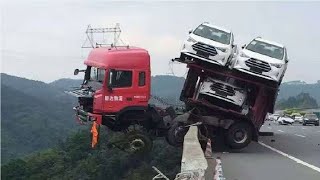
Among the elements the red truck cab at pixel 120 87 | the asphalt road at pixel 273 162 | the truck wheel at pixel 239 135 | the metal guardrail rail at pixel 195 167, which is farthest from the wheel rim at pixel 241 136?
the metal guardrail rail at pixel 195 167

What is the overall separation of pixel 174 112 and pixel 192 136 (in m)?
3.45

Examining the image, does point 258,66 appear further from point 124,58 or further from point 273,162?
point 124,58

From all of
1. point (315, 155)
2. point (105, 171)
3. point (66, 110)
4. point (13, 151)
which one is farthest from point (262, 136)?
point (66, 110)

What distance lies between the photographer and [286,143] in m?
20.5

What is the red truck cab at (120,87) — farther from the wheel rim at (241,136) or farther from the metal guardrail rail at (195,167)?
the metal guardrail rail at (195,167)

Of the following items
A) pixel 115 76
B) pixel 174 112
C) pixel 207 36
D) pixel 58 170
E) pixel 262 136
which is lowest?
pixel 58 170

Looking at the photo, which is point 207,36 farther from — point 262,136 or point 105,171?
point 105,171

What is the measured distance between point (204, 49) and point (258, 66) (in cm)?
170

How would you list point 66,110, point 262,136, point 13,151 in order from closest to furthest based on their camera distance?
point 262,136
point 13,151
point 66,110

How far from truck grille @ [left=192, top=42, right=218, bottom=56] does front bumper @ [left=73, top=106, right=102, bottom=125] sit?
11.7ft

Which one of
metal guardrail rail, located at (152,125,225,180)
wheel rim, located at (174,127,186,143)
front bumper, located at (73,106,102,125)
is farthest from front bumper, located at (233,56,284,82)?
front bumper, located at (73,106,102,125)

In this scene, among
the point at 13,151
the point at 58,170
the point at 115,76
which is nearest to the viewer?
the point at 115,76

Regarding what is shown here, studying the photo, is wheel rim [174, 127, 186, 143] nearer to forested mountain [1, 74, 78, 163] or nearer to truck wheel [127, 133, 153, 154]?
truck wheel [127, 133, 153, 154]

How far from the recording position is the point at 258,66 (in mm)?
16297
